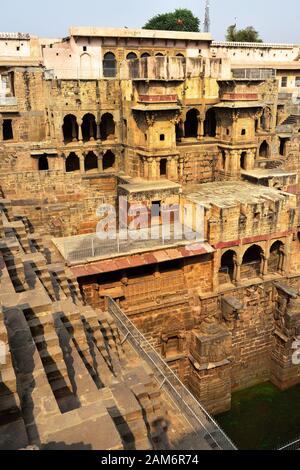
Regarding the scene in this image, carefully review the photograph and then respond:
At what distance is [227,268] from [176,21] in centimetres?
4179

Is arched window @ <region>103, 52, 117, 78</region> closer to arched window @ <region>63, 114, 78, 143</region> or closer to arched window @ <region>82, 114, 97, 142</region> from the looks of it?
arched window @ <region>82, 114, 97, 142</region>

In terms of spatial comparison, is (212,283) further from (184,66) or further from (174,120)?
(184,66)

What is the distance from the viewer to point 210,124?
26156 millimetres

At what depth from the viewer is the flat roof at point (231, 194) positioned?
19188 mm

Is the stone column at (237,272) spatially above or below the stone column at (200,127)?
below

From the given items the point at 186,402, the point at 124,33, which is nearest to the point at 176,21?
the point at 124,33

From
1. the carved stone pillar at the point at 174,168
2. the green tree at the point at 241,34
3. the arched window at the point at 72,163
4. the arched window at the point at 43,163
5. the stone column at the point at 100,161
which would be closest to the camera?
the carved stone pillar at the point at 174,168

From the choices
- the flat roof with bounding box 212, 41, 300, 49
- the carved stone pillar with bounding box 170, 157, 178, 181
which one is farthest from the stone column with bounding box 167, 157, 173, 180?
the flat roof with bounding box 212, 41, 300, 49

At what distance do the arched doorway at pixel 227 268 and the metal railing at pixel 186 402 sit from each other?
7.33 meters

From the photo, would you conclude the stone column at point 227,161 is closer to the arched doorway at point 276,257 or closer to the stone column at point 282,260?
the arched doorway at point 276,257

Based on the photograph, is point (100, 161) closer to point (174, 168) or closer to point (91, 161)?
point (91, 161)

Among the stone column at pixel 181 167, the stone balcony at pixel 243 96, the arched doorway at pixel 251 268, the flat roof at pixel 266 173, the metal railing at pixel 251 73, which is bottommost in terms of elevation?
the arched doorway at pixel 251 268

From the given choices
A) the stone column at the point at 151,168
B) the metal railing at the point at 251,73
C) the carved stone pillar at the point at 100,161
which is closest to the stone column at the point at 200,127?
the metal railing at the point at 251,73
